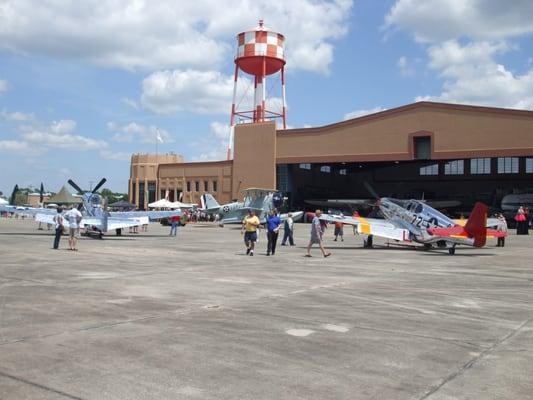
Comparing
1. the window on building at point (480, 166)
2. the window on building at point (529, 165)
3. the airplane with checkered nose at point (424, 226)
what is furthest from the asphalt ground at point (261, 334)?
the window on building at point (480, 166)

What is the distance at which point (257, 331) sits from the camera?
23.5 feet

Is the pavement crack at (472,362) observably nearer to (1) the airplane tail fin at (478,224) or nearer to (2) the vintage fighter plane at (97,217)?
(1) the airplane tail fin at (478,224)

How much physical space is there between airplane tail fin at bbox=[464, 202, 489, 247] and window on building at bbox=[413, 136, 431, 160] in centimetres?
3357

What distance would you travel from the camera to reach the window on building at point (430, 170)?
75769mm

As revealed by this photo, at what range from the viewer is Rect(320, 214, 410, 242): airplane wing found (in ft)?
72.3

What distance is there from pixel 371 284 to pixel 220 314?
4.82 meters

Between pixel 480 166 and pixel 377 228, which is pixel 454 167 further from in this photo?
pixel 377 228

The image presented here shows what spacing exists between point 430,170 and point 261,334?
73224 millimetres

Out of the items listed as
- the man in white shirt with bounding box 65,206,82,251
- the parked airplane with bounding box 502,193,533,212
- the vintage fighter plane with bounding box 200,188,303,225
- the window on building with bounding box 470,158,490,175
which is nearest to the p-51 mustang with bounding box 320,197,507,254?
the man in white shirt with bounding box 65,206,82,251

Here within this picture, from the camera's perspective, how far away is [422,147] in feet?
173

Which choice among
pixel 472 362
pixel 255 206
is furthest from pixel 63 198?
pixel 472 362

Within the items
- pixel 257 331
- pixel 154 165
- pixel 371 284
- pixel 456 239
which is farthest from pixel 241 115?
pixel 257 331

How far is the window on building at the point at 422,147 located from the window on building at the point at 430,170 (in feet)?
80.0

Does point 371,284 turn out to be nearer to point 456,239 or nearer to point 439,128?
point 456,239
